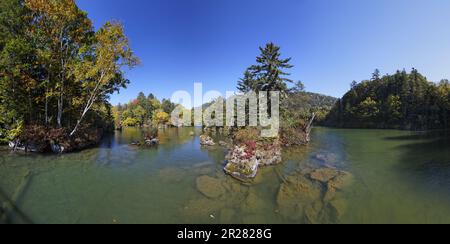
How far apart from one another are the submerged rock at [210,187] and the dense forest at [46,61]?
12.1 meters

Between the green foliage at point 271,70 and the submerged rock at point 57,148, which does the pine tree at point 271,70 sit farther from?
the submerged rock at point 57,148

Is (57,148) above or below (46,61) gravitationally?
below

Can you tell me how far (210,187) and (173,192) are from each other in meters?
1.68

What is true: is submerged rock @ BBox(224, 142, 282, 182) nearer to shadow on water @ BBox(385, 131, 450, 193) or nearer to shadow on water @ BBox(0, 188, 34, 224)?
shadow on water @ BBox(385, 131, 450, 193)

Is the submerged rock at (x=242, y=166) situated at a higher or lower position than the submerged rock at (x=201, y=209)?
higher

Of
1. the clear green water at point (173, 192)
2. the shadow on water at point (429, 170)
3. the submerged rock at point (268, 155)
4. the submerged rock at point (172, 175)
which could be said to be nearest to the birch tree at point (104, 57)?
the clear green water at point (173, 192)

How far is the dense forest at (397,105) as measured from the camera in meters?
44.5

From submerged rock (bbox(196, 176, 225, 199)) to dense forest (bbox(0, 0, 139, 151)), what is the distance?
12054 mm

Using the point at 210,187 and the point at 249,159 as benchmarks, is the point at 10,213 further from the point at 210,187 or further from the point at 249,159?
the point at 249,159

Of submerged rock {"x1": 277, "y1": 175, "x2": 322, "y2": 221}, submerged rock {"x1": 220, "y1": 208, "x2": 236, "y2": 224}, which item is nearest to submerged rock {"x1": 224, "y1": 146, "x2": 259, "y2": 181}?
submerged rock {"x1": 277, "y1": 175, "x2": 322, "y2": 221}

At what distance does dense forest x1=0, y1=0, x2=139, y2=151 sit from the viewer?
13.2 m

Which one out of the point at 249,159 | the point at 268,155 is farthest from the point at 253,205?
the point at 268,155

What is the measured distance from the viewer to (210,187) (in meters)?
9.07
